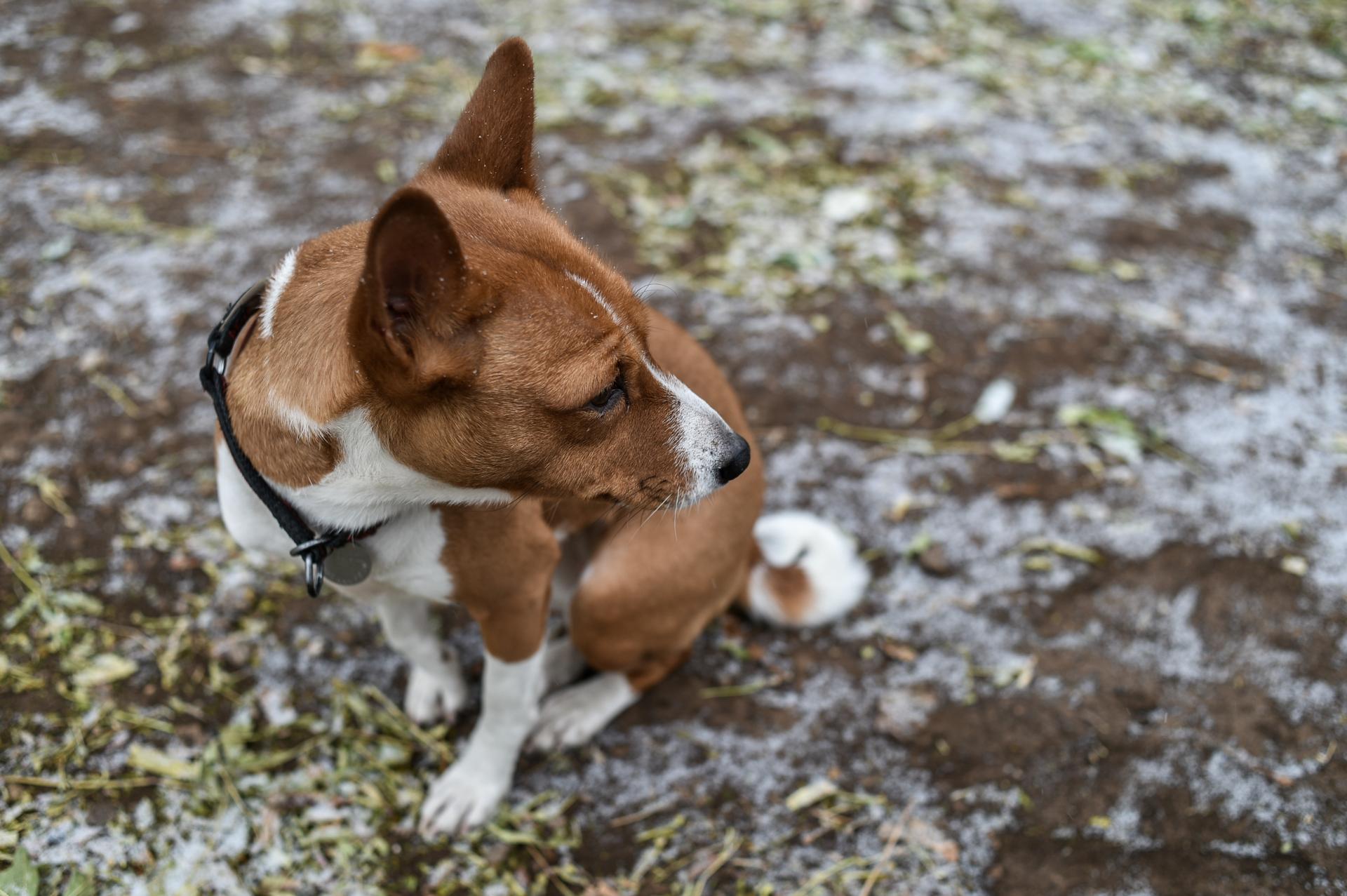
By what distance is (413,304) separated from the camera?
1.74 meters

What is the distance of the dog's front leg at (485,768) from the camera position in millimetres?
2738

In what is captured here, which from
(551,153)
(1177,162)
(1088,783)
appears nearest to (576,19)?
(551,153)

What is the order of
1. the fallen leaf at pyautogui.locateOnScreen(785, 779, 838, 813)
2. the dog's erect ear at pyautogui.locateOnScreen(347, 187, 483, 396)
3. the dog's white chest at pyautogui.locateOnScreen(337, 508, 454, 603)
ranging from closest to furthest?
the dog's erect ear at pyautogui.locateOnScreen(347, 187, 483, 396) < the dog's white chest at pyautogui.locateOnScreen(337, 508, 454, 603) < the fallen leaf at pyautogui.locateOnScreen(785, 779, 838, 813)

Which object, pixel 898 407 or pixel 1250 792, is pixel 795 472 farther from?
pixel 1250 792

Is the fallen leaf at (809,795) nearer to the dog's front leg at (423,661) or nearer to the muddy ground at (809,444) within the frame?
the muddy ground at (809,444)

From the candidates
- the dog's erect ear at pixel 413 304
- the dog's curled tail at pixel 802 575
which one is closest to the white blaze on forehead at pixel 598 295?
the dog's erect ear at pixel 413 304

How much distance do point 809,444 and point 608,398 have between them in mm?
2084

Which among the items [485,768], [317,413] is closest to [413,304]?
[317,413]

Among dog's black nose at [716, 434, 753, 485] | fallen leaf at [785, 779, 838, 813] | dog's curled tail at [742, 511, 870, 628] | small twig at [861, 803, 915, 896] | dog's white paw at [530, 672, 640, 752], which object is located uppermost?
dog's black nose at [716, 434, 753, 485]

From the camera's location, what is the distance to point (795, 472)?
3.90 metres

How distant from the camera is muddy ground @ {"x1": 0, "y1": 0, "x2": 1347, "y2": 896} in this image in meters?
2.79

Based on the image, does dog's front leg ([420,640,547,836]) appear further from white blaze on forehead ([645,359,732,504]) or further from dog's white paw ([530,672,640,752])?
white blaze on forehead ([645,359,732,504])

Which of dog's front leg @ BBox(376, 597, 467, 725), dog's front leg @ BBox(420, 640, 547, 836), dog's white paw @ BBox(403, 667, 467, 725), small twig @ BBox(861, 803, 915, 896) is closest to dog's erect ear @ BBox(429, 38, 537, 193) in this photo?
dog's front leg @ BBox(376, 597, 467, 725)

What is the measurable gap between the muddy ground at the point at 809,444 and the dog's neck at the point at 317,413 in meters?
1.22
